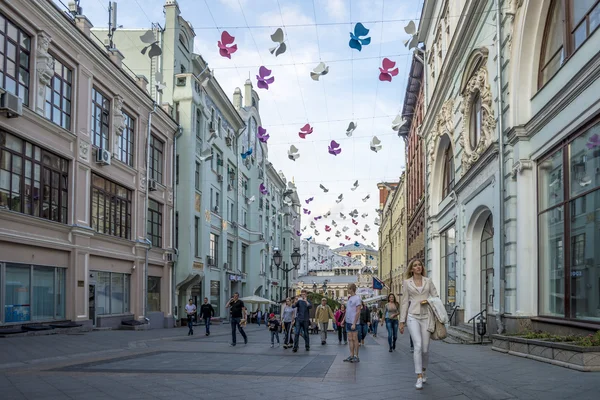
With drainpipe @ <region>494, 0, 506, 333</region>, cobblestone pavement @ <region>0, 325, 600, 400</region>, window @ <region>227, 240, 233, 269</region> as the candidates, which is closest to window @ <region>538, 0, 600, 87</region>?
drainpipe @ <region>494, 0, 506, 333</region>

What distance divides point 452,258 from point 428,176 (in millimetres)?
5944

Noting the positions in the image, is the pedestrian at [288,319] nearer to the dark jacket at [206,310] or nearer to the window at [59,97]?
the dark jacket at [206,310]

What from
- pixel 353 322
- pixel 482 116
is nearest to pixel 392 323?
pixel 353 322

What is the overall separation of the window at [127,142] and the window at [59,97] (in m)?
5.28

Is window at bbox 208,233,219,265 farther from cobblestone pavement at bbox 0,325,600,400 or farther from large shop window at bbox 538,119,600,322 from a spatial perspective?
large shop window at bbox 538,119,600,322

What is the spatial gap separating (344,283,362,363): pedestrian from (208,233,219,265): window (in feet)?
88.3

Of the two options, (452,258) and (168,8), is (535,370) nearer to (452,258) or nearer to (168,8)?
(452,258)

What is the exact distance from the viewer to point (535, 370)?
33.8ft

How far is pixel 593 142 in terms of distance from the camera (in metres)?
12.1

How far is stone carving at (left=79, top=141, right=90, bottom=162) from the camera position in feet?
76.2

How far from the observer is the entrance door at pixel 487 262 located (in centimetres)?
2033

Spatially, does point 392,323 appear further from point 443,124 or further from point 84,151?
point 84,151

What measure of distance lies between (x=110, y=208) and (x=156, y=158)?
22.3 ft

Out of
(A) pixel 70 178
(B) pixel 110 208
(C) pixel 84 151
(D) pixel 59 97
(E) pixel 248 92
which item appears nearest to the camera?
(D) pixel 59 97
